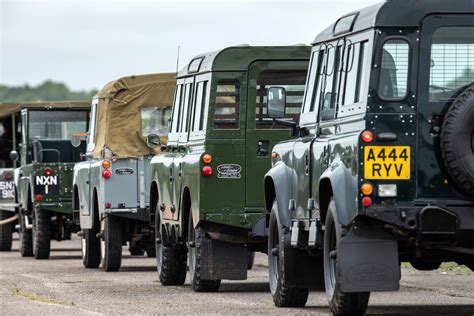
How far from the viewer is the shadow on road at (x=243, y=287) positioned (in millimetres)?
20734

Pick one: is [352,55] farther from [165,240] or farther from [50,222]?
[50,222]

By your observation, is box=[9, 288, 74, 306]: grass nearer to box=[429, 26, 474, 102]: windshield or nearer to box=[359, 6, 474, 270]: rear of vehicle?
box=[359, 6, 474, 270]: rear of vehicle

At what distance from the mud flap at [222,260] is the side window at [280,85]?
1.52 metres

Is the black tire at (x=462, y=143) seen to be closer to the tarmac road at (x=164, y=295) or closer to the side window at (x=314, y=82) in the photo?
the tarmac road at (x=164, y=295)

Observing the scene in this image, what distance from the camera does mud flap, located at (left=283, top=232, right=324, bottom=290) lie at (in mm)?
16719

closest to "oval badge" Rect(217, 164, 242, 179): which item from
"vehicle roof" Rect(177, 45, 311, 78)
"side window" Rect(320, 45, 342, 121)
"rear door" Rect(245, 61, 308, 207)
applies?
"rear door" Rect(245, 61, 308, 207)

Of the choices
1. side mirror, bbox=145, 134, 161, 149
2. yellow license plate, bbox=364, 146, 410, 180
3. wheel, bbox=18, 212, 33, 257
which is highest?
side mirror, bbox=145, 134, 161, 149

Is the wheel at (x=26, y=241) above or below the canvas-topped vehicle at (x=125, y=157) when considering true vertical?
below

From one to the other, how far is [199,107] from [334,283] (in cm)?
602

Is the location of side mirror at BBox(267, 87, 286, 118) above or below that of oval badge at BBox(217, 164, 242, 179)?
above

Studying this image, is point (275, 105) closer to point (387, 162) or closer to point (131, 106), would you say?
point (387, 162)

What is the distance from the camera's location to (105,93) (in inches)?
1044

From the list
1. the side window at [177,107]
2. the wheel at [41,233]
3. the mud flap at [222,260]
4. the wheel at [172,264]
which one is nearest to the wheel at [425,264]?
the mud flap at [222,260]

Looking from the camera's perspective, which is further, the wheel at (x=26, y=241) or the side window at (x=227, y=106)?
the wheel at (x=26, y=241)
